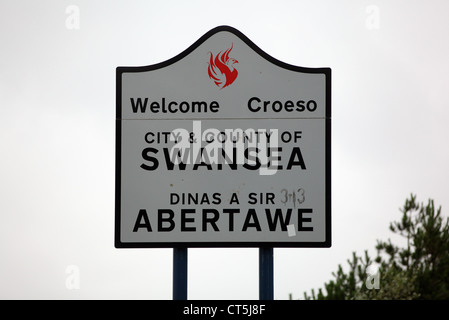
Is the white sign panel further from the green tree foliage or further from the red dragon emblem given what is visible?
the green tree foliage

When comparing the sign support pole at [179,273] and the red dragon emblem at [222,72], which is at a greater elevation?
the red dragon emblem at [222,72]

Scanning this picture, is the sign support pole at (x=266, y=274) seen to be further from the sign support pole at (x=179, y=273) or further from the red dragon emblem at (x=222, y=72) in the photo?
the red dragon emblem at (x=222, y=72)

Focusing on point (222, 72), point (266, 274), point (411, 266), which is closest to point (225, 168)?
point (222, 72)

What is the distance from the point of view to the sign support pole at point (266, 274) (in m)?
6.61

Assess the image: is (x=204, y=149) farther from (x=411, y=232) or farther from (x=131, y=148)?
(x=411, y=232)

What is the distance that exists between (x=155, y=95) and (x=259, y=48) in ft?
3.08

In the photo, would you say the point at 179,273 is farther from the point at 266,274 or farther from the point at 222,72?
the point at 222,72

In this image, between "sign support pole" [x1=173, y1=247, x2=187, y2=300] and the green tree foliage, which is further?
the green tree foliage

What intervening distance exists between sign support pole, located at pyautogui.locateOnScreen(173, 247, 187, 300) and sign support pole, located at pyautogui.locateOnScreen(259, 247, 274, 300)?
0.62m

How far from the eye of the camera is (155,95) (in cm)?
670

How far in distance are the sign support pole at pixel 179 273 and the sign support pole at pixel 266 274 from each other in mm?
618

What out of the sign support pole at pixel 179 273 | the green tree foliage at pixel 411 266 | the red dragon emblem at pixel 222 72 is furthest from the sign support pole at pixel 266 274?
the green tree foliage at pixel 411 266

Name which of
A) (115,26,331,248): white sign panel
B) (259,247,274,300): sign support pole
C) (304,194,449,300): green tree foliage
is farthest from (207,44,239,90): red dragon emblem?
(304,194,449,300): green tree foliage

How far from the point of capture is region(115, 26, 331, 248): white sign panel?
659 centimetres
